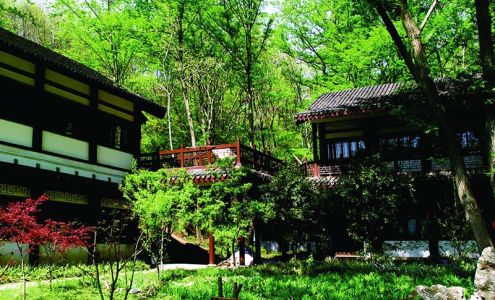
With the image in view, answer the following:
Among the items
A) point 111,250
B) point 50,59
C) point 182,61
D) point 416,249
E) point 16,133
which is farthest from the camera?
point 182,61

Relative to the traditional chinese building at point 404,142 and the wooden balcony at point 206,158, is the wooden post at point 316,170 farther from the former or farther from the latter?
the wooden balcony at point 206,158

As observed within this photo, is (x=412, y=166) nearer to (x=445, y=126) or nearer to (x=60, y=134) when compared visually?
(x=445, y=126)

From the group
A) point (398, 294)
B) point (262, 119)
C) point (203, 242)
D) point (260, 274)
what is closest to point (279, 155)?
point (262, 119)

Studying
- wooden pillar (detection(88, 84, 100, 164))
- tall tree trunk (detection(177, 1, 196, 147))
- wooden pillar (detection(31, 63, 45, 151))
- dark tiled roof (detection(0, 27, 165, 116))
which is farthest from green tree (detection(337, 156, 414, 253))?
tall tree trunk (detection(177, 1, 196, 147))

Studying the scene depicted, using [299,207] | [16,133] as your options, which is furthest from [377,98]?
[16,133]

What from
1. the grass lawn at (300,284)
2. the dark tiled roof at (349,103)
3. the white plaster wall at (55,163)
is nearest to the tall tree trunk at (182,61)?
the white plaster wall at (55,163)

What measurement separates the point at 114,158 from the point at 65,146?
8.15 ft

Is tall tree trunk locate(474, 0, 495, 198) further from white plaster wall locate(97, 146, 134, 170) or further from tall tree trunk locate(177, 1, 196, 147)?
tall tree trunk locate(177, 1, 196, 147)

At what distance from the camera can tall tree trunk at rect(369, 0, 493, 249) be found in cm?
1041

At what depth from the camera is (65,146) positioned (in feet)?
48.5

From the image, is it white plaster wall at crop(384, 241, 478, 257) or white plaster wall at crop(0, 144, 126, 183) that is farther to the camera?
white plaster wall at crop(384, 241, 478, 257)

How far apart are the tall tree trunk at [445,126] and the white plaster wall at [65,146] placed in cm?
1049

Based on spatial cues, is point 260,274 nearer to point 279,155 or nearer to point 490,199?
point 490,199

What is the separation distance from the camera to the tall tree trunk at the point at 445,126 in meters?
10.4
